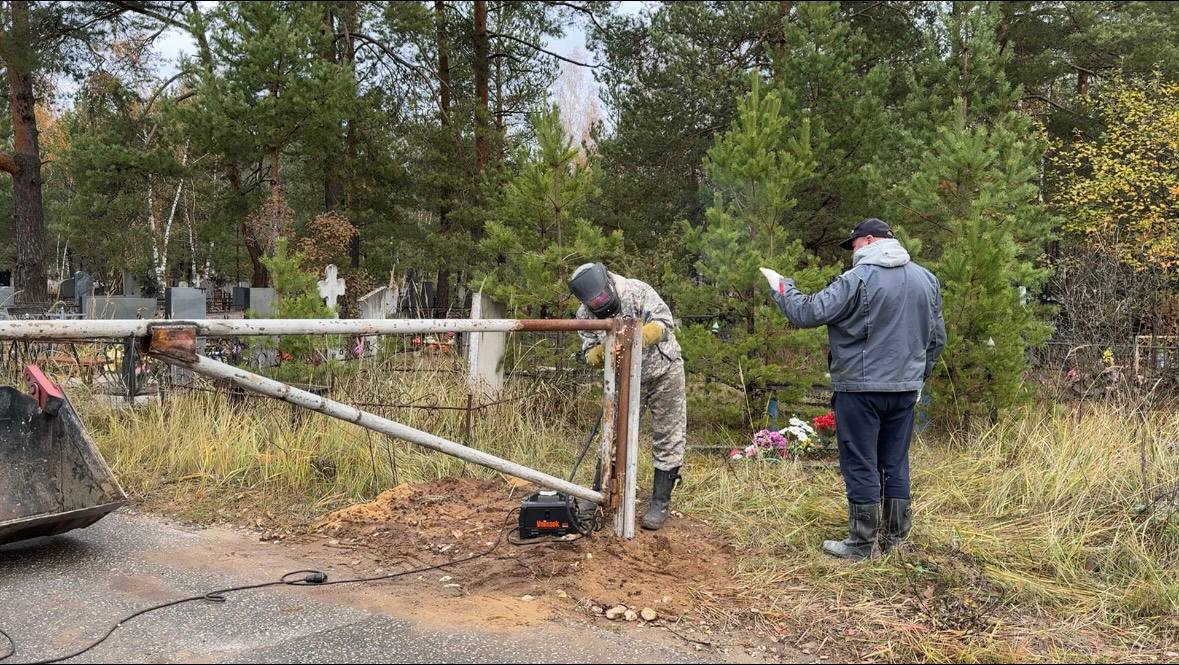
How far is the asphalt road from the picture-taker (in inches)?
114

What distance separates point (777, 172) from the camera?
22.2ft

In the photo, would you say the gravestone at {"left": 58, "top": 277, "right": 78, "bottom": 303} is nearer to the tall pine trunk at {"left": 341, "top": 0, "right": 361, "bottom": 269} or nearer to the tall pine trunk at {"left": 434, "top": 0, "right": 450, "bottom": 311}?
the tall pine trunk at {"left": 341, "top": 0, "right": 361, "bottom": 269}

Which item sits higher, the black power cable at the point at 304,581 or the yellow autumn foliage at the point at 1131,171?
the yellow autumn foliage at the point at 1131,171

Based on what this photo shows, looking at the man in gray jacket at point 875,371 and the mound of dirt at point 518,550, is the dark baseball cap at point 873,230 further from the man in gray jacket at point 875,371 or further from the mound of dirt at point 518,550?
the mound of dirt at point 518,550

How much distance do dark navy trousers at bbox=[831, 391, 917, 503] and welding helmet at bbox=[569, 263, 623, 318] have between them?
48.5 inches

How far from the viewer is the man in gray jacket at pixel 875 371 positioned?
3.79m

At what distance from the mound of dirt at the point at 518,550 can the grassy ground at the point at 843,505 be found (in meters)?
0.22

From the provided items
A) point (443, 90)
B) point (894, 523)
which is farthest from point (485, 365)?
point (443, 90)

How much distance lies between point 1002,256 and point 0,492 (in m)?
6.59

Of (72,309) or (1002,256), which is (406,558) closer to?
(1002,256)

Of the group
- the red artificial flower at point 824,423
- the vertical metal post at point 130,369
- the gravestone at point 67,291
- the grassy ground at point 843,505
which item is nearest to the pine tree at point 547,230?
the grassy ground at point 843,505

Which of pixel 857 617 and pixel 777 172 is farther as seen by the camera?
pixel 777 172

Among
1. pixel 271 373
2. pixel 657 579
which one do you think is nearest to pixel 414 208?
pixel 271 373

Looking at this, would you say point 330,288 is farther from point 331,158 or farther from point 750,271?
point 750,271
